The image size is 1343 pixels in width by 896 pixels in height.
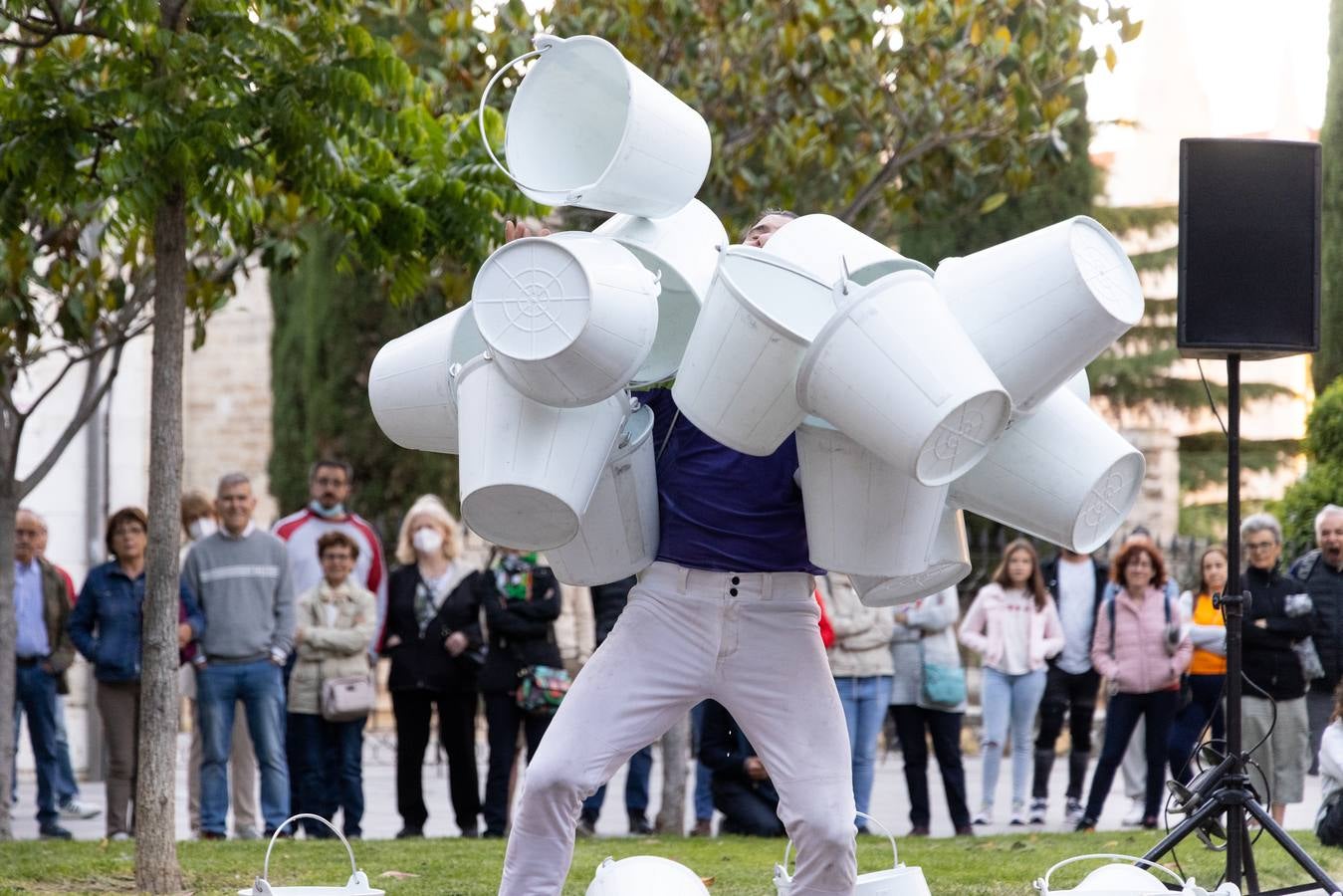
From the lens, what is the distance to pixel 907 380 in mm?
3369

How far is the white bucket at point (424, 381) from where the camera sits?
4.21 metres

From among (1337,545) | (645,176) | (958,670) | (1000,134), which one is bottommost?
(958,670)

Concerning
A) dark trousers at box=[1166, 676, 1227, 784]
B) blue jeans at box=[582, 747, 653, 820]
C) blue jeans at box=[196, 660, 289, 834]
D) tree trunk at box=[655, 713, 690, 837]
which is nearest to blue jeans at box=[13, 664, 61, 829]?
blue jeans at box=[196, 660, 289, 834]

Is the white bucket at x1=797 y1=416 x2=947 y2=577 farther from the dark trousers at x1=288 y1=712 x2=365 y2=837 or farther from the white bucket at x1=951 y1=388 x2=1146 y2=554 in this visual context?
the dark trousers at x1=288 y1=712 x2=365 y2=837

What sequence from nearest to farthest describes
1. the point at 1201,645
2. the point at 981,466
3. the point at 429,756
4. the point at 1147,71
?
1. the point at 981,466
2. the point at 1201,645
3. the point at 429,756
4. the point at 1147,71

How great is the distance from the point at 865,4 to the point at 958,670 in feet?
11.5

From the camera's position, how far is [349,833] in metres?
8.66

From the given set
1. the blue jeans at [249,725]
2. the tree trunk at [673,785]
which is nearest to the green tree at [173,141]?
the blue jeans at [249,725]

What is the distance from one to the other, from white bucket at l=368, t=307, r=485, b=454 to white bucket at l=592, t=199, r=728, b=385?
41 centimetres

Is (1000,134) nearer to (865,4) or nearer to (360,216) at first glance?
(865,4)

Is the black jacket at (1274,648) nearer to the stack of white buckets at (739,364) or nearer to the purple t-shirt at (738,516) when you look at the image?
the stack of white buckets at (739,364)

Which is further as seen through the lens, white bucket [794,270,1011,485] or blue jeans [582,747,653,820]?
blue jeans [582,747,653,820]

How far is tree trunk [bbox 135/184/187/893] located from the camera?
6.11 metres

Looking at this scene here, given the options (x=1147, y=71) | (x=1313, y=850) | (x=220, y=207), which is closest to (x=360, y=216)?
(x=220, y=207)
